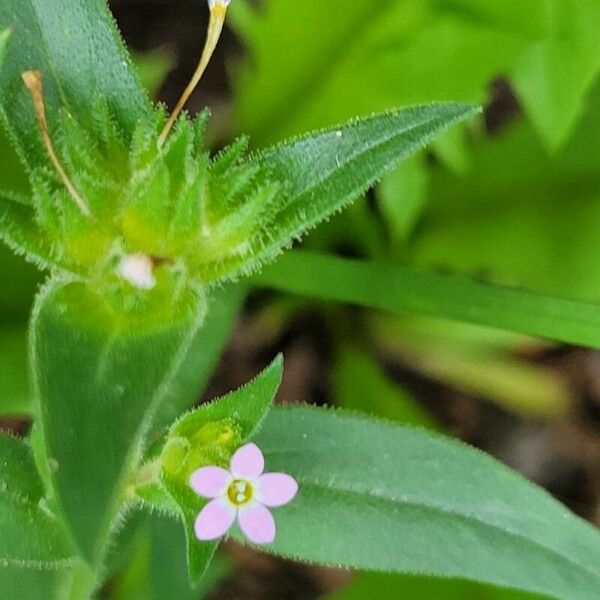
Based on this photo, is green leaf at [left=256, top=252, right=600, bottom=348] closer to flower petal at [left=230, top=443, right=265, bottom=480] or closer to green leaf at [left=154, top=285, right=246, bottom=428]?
green leaf at [left=154, top=285, right=246, bottom=428]

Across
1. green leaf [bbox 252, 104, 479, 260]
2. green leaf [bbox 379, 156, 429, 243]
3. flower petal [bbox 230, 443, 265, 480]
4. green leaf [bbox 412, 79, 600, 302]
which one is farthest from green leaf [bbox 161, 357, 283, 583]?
green leaf [bbox 412, 79, 600, 302]

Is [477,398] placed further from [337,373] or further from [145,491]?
[145,491]

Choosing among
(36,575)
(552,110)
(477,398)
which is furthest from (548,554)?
(477,398)

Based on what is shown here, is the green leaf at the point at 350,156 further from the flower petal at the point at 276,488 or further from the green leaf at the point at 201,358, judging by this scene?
the green leaf at the point at 201,358

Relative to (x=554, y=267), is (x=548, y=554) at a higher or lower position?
higher

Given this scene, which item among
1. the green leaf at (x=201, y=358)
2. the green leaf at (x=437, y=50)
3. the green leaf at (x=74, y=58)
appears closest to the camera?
the green leaf at (x=74, y=58)

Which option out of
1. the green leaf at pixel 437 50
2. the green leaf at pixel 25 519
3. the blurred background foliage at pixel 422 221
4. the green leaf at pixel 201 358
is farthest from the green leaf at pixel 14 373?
the green leaf at pixel 437 50

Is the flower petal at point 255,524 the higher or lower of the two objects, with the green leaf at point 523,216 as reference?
higher
